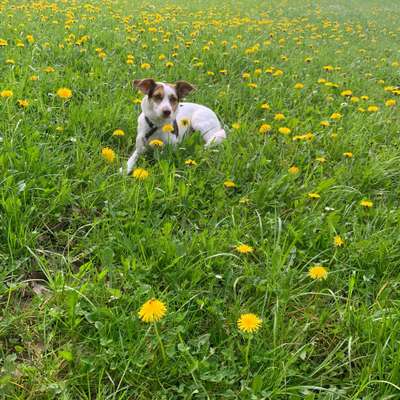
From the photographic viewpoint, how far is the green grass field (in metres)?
1.73

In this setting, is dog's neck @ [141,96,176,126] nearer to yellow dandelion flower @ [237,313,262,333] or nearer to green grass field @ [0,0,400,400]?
green grass field @ [0,0,400,400]

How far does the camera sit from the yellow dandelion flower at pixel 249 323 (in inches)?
70.2

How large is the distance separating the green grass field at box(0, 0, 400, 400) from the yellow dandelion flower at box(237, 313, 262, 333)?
51 mm

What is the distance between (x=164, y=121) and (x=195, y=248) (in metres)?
1.70

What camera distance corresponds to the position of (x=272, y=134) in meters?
4.00

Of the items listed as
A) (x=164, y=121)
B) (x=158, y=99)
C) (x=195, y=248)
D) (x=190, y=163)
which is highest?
(x=158, y=99)

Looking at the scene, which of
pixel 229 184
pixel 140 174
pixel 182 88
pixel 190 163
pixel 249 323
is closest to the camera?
pixel 249 323

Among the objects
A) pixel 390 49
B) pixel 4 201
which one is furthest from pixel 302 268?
pixel 390 49

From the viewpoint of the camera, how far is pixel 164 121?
3.71 metres

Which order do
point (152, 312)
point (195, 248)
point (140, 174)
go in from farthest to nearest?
1. point (140, 174)
2. point (195, 248)
3. point (152, 312)

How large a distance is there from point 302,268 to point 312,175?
126 cm

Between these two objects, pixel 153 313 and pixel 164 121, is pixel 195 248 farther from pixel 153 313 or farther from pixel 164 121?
pixel 164 121

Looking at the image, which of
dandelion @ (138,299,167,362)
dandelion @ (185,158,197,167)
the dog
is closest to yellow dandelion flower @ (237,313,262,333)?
dandelion @ (138,299,167,362)

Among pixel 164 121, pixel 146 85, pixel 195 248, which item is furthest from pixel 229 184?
pixel 146 85
